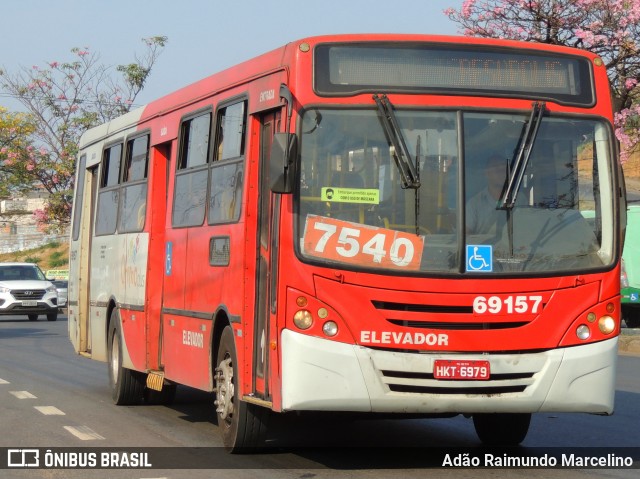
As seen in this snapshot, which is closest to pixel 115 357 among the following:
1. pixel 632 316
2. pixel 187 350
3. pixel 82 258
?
pixel 82 258

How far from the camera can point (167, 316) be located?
40.0 feet

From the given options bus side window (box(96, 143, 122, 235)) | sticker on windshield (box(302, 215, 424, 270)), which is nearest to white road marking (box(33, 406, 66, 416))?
bus side window (box(96, 143, 122, 235))

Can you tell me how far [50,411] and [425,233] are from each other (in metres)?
5.74

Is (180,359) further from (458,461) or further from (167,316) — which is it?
(458,461)

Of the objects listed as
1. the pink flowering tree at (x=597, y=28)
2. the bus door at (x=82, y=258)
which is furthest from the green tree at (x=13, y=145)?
the bus door at (x=82, y=258)

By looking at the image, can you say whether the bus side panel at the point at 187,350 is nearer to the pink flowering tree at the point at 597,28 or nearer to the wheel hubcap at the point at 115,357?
the wheel hubcap at the point at 115,357

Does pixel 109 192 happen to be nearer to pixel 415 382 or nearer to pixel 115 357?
pixel 115 357

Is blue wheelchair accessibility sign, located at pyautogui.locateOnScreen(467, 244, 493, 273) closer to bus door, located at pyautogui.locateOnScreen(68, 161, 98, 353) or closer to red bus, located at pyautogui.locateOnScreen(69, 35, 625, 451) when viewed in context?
red bus, located at pyautogui.locateOnScreen(69, 35, 625, 451)

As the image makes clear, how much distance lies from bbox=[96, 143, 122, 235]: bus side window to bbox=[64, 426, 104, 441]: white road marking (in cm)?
355

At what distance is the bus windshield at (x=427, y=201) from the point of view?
8.82 metres

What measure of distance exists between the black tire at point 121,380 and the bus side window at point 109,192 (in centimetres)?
116

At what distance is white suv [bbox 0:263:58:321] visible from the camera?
3875 centimetres

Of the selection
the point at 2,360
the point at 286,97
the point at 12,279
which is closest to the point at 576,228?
the point at 286,97

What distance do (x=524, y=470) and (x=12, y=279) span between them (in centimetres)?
3243
